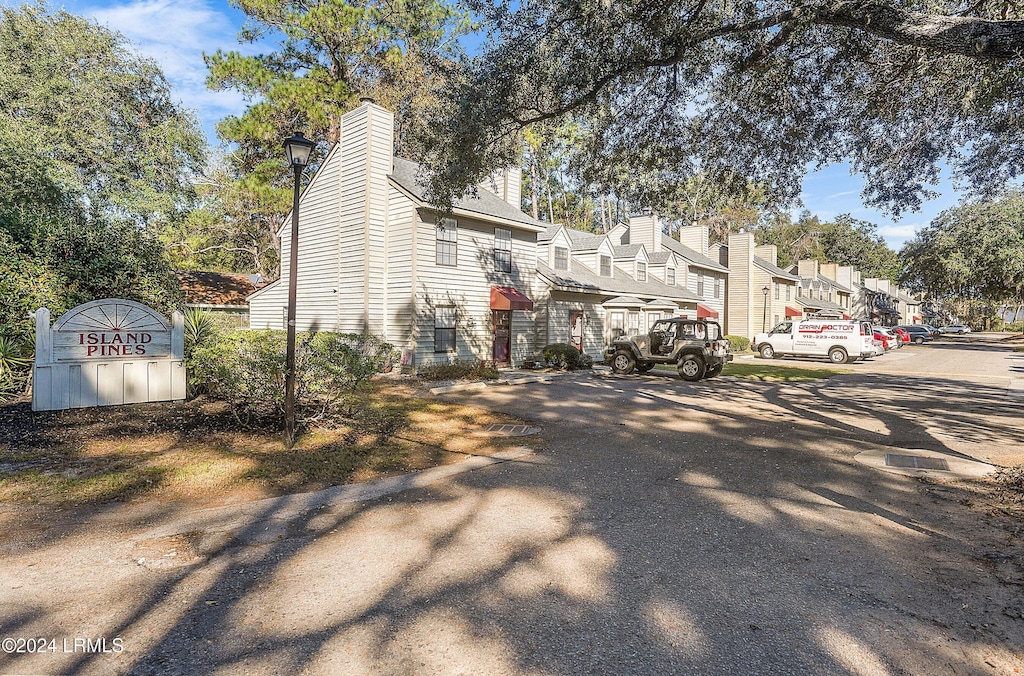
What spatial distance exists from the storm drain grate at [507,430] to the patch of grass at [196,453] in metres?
0.34

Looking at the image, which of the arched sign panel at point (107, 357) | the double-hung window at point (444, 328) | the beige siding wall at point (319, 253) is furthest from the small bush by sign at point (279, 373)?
the beige siding wall at point (319, 253)

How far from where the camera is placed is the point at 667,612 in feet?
10.7

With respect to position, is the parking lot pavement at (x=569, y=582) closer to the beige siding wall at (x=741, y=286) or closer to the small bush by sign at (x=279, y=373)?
the small bush by sign at (x=279, y=373)

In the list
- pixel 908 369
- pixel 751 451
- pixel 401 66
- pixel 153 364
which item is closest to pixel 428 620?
pixel 751 451

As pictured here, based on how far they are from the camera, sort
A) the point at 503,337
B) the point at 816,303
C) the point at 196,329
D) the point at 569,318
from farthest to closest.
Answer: the point at 816,303, the point at 569,318, the point at 503,337, the point at 196,329

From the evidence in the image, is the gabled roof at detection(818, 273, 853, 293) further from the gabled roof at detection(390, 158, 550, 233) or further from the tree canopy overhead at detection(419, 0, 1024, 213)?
the tree canopy overhead at detection(419, 0, 1024, 213)

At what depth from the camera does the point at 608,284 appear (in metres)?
24.8

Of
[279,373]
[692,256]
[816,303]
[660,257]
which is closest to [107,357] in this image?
[279,373]

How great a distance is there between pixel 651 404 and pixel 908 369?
54.6ft

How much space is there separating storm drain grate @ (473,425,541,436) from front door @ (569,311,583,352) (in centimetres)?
1285

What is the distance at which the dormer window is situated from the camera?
23844 millimetres

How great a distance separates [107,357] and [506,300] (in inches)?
458
